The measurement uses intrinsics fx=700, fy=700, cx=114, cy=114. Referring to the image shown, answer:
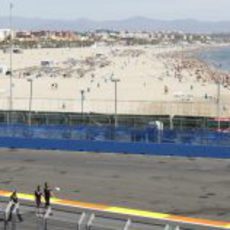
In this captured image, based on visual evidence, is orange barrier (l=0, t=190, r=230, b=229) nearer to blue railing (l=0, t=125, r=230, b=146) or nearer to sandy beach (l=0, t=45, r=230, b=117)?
blue railing (l=0, t=125, r=230, b=146)

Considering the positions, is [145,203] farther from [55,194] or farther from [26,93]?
[26,93]

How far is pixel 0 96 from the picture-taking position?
→ 6444cm

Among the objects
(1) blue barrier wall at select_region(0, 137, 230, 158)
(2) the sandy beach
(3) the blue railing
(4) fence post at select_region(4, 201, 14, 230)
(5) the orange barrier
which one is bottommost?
(5) the orange barrier

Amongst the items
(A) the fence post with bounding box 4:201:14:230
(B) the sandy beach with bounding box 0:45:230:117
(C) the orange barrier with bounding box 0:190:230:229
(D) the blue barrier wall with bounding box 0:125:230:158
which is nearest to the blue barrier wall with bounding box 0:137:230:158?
(D) the blue barrier wall with bounding box 0:125:230:158

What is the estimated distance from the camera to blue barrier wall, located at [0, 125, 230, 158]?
108 ft

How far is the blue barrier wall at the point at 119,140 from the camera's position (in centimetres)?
→ 3294

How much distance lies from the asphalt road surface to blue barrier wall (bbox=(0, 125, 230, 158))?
1.97ft

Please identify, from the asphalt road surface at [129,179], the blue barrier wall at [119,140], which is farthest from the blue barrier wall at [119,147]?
the asphalt road surface at [129,179]

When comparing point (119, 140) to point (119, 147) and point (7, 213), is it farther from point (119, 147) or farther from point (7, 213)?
point (7, 213)

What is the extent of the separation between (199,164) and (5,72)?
73568 mm

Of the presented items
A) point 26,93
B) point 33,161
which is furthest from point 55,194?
point 26,93

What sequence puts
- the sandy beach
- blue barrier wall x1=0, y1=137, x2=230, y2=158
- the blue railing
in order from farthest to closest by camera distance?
1. the sandy beach
2. the blue railing
3. blue barrier wall x1=0, y1=137, x2=230, y2=158

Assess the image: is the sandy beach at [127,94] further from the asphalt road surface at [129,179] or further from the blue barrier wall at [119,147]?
the asphalt road surface at [129,179]

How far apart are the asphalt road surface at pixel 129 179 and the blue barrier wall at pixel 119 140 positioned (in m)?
0.60
